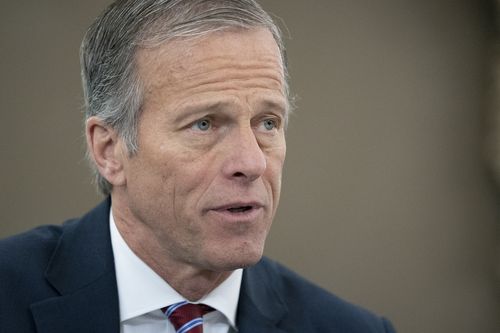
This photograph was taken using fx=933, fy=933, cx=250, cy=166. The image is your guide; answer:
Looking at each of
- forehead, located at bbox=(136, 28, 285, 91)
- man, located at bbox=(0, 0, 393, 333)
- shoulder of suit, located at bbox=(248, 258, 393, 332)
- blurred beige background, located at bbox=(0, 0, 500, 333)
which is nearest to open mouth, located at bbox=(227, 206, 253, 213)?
man, located at bbox=(0, 0, 393, 333)

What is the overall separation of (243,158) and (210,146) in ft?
0.29

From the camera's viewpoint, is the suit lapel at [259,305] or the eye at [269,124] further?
the suit lapel at [259,305]

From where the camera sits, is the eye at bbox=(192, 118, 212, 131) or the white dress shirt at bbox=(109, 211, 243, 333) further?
the white dress shirt at bbox=(109, 211, 243, 333)

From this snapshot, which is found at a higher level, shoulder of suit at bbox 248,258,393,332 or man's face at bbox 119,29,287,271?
man's face at bbox 119,29,287,271

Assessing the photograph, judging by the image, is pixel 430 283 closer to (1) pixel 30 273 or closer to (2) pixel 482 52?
(2) pixel 482 52

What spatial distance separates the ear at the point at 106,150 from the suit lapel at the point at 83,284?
0.15 m

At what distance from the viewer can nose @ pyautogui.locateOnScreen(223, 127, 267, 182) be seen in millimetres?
2072

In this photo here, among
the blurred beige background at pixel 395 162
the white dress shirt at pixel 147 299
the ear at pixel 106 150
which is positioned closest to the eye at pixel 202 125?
the ear at pixel 106 150

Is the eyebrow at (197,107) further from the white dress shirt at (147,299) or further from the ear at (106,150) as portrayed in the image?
the white dress shirt at (147,299)

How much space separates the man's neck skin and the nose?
32cm

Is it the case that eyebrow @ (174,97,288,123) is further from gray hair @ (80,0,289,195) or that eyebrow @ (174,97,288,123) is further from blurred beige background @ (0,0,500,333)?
blurred beige background @ (0,0,500,333)

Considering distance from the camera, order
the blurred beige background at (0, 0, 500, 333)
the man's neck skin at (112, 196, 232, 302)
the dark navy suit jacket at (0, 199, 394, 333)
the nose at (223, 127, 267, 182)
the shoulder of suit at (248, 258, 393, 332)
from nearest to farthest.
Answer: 1. the nose at (223, 127, 267, 182)
2. the dark navy suit jacket at (0, 199, 394, 333)
3. the man's neck skin at (112, 196, 232, 302)
4. the shoulder of suit at (248, 258, 393, 332)
5. the blurred beige background at (0, 0, 500, 333)

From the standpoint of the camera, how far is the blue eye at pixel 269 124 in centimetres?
221

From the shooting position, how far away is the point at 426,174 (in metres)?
4.45
